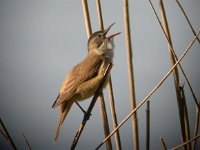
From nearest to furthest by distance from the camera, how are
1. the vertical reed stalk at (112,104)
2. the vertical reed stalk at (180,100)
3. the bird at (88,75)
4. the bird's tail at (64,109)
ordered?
the vertical reed stalk at (180,100), the vertical reed stalk at (112,104), the bird's tail at (64,109), the bird at (88,75)

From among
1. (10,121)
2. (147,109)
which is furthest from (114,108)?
(10,121)

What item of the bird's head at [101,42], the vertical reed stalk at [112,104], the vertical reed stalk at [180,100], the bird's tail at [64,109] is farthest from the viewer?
the bird's head at [101,42]

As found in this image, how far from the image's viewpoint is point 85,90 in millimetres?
4250

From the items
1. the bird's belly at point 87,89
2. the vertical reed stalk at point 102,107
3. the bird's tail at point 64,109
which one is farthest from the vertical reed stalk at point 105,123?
the bird's belly at point 87,89

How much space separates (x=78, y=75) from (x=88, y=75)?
0.10m

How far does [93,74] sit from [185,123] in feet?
3.83

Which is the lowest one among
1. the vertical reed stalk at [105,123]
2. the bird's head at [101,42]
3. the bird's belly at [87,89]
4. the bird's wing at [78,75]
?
the vertical reed stalk at [105,123]

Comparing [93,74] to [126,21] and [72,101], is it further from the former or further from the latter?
[126,21]

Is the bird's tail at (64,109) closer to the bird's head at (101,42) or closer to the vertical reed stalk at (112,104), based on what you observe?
the vertical reed stalk at (112,104)

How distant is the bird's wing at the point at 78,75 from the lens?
13.8 feet

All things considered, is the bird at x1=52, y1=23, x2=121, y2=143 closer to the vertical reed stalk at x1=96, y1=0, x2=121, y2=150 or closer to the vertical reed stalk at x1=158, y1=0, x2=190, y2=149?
the vertical reed stalk at x1=96, y1=0, x2=121, y2=150

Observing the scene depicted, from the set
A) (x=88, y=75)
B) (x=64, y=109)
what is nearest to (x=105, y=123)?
(x=64, y=109)

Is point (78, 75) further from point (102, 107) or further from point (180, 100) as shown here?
point (180, 100)

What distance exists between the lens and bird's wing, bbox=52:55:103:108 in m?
4.19
